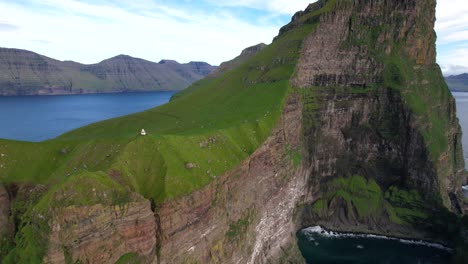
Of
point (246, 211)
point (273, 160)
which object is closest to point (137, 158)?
point (246, 211)

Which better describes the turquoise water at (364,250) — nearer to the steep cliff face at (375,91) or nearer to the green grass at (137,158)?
the steep cliff face at (375,91)

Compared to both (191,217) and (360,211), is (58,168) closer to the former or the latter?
(191,217)

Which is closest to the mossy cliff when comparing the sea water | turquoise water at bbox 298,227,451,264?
the sea water

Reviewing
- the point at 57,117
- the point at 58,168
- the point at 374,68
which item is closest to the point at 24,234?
the point at 58,168

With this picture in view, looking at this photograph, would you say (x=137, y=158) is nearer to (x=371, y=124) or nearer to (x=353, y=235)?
(x=353, y=235)

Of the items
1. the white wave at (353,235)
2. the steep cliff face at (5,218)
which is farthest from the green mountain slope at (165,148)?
the white wave at (353,235)

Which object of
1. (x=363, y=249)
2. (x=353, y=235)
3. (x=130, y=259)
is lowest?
(x=363, y=249)

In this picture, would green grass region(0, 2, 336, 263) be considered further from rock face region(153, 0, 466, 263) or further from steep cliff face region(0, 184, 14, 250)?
rock face region(153, 0, 466, 263)
